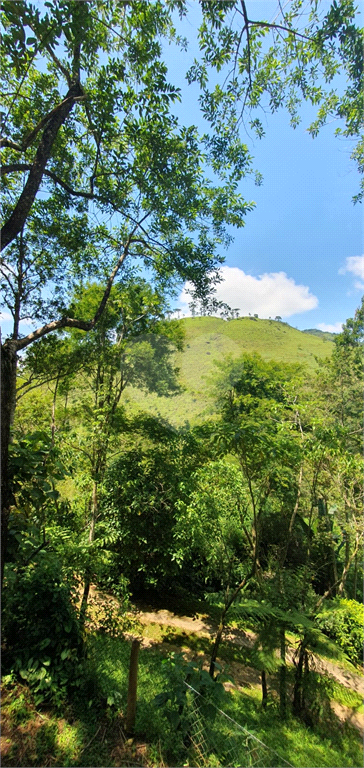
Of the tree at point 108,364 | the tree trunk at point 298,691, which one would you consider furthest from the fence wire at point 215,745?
the tree at point 108,364

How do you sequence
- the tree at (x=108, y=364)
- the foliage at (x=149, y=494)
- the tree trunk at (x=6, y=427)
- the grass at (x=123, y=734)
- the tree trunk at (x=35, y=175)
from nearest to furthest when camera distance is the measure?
the tree trunk at (x=6, y=427) → the grass at (x=123, y=734) → the tree trunk at (x=35, y=175) → the tree at (x=108, y=364) → the foliage at (x=149, y=494)

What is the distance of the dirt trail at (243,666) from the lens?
3238 millimetres

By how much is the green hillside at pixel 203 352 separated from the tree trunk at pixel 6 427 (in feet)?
9.98

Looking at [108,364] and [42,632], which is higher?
[108,364]

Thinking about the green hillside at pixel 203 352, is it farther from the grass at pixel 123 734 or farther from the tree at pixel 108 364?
the grass at pixel 123 734

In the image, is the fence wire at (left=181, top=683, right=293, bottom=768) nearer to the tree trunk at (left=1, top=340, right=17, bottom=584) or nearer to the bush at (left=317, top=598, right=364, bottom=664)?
the tree trunk at (left=1, top=340, right=17, bottom=584)

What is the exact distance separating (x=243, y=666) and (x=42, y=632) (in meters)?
3.28

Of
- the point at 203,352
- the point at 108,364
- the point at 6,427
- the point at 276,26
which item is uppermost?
the point at 276,26

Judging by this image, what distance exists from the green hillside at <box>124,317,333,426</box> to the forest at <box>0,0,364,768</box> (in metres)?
0.08

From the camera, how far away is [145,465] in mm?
4320

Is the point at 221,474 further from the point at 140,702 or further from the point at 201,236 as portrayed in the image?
the point at 201,236

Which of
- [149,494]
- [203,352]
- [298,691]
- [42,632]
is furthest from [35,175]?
[298,691]

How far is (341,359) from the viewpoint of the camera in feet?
36.0

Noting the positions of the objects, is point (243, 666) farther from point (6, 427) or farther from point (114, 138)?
point (114, 138)
